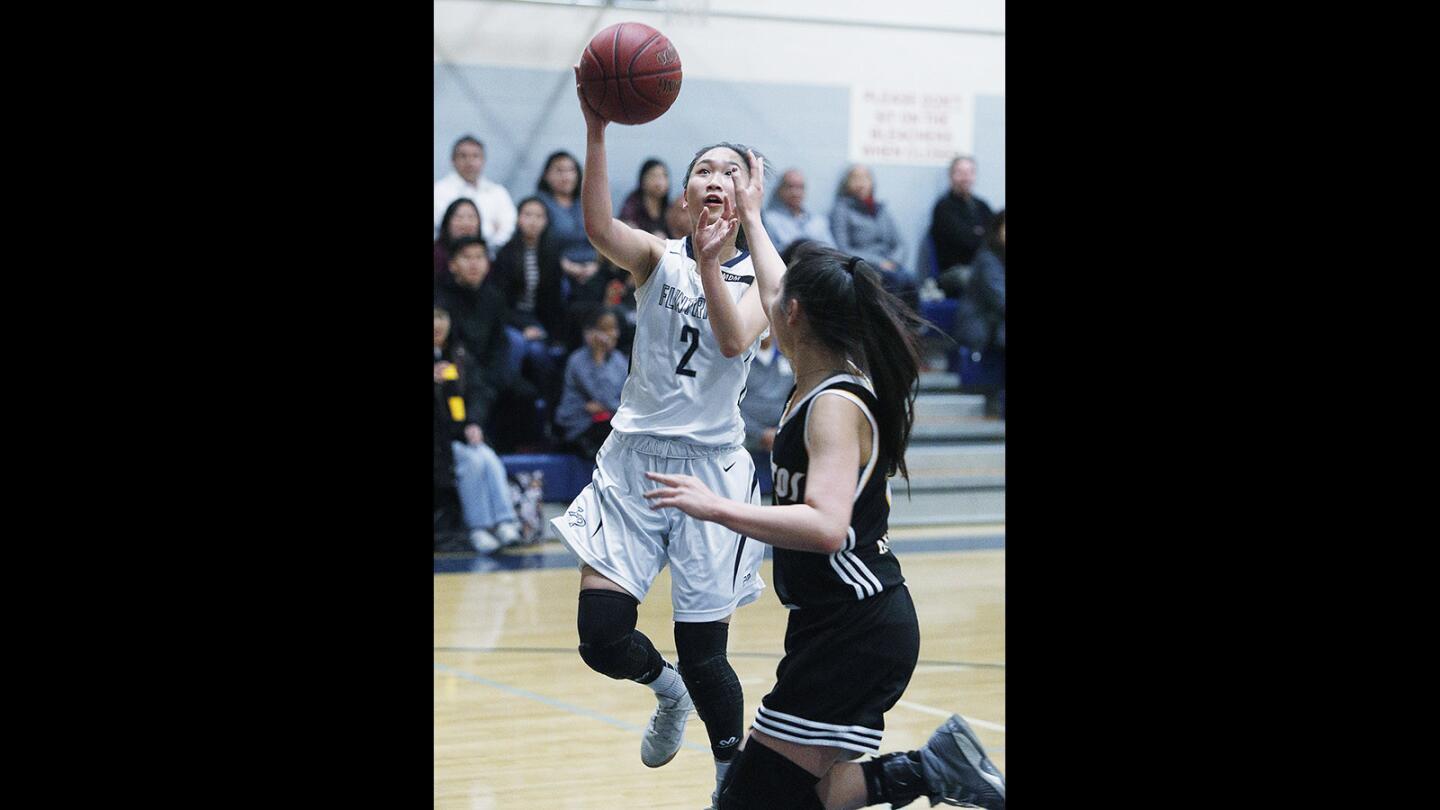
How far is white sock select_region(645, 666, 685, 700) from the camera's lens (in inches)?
165

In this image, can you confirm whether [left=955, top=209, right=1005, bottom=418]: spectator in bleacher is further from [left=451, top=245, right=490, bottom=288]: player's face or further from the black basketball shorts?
the black basketball shorts

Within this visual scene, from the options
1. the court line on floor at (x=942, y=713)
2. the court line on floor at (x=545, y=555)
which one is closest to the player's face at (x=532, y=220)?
the court line on floor at (x=545, y=555)

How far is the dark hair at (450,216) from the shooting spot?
977 centimetres

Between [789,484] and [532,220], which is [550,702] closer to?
[789,484]

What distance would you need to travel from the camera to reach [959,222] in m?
12.2

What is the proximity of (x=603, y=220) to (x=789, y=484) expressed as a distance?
1010mm

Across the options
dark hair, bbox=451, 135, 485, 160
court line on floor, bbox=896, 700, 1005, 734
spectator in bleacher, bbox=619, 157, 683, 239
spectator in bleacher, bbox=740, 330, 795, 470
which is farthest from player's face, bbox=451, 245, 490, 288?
court line on floor, bbox=896, 700, 1005, 734

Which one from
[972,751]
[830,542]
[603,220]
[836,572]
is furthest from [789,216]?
[830,542]

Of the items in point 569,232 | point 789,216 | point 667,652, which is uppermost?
point 789,216

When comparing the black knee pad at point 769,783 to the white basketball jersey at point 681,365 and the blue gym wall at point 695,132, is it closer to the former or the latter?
the white basketball jersey at point 681,365
